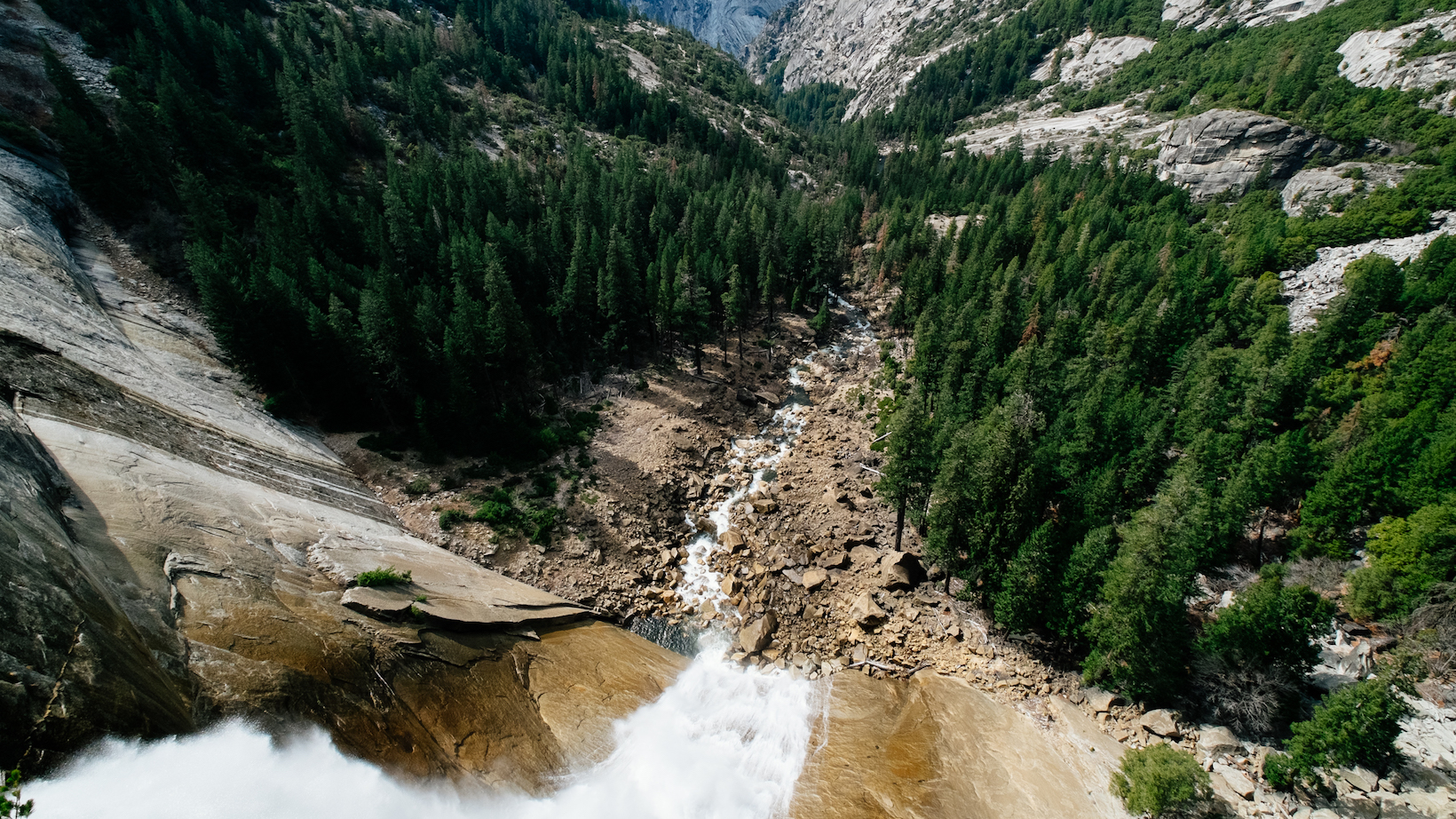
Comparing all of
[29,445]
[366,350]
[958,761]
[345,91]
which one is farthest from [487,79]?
[958,761]

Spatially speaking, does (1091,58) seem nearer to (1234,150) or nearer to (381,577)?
(1234,150)

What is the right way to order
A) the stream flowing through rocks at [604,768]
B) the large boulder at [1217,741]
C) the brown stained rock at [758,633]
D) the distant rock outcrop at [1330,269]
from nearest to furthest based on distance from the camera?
the stream flowing through rocks at [604,768] → the large boulder at [1217,741] → the brown stained rock at [758,633] → the distant rock outcrop at [1330,269]

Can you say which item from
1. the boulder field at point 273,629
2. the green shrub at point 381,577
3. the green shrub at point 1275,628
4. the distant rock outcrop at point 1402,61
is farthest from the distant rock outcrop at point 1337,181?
the green shrub at point 381,577

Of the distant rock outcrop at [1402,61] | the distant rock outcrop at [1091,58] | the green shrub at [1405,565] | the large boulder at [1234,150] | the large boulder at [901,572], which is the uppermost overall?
the distant rock outcrop at [1091,58]

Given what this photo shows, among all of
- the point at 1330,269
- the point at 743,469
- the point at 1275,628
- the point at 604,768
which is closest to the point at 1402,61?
the point at 1330,269

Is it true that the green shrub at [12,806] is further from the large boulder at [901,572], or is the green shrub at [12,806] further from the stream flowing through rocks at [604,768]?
the large boulder at [901,572]

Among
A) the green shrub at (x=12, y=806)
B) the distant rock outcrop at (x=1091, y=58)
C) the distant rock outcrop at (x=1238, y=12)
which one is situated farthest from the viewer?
the distant rock outcrop at (x=1091, y=58)
